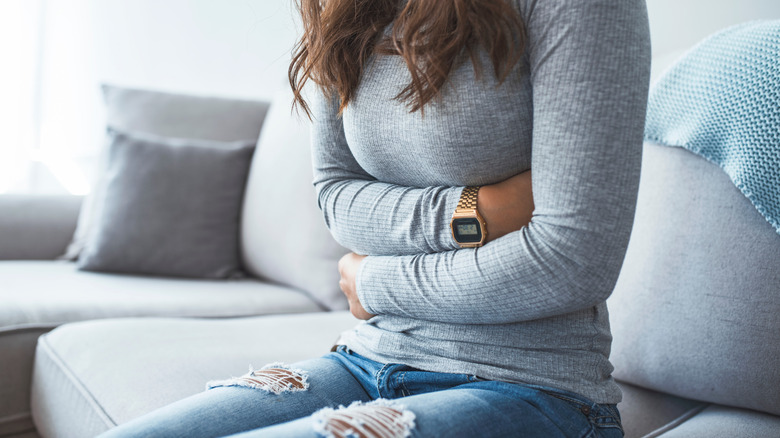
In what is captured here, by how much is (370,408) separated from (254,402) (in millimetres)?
174

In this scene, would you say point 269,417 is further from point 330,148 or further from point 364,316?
point 330,148

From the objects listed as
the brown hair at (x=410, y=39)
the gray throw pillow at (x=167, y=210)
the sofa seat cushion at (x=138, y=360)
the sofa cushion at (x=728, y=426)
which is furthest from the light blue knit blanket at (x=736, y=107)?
the gray throw pillow at (x=167, y=210)

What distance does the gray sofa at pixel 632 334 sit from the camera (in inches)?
34.9

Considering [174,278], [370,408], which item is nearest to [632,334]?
[370,408]

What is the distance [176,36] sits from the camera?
2.85m

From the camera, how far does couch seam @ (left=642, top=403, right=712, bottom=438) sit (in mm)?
908

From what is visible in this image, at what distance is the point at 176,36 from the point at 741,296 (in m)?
2.67

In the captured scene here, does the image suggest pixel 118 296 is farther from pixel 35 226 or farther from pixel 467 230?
pixel 467 230

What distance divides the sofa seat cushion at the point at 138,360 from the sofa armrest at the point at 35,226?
2.62 ft

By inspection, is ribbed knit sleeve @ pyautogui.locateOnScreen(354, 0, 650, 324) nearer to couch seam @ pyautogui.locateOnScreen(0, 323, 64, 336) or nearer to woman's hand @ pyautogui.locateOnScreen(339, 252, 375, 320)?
woman's hand @ pyautogui.locateOnScreen(339, 252, 375, 320)

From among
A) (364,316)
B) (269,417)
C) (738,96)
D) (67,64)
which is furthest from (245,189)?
(67,64)

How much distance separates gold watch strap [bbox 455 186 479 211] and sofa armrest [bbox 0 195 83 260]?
1.71m

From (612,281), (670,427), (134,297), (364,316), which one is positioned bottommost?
(134,297)

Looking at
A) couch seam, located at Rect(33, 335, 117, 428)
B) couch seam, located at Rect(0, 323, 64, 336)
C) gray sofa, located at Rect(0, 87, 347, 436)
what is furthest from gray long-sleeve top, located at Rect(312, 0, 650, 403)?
couch seam, located at Rect(0, 323, 64, 336)
